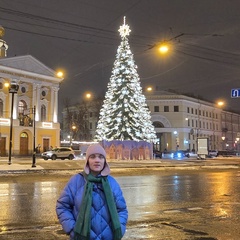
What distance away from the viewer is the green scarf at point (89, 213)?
3680 millimetres

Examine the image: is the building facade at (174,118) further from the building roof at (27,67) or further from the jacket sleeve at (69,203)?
the jacket sleeve at (69,203)

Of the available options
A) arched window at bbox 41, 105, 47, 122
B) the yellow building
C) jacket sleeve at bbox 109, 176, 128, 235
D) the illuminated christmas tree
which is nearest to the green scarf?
jacket sleeve at bbox 109, 176, 128, 235

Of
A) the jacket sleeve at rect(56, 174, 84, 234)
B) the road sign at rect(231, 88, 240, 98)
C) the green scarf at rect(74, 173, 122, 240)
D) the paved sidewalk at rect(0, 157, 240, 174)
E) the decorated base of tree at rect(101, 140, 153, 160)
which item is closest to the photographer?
the green scarf at rect(74, 173, 122, 240)

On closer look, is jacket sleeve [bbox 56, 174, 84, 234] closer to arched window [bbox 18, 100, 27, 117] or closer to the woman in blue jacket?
the woman in blue jacket

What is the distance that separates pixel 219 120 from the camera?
355 feet

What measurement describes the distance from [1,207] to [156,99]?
7925 centimetres

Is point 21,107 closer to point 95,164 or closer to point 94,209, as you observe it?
point 95,164

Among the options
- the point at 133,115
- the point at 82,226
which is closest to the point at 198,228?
the point at 82,226

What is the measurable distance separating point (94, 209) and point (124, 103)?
34797 mm

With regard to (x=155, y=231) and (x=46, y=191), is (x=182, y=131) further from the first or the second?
(x=155, y=231)

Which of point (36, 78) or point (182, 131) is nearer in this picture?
point (36, 78)

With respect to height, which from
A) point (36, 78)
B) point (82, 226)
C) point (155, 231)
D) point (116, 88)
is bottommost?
point (155, 231)

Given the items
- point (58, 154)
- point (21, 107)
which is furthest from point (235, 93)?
point (21, 107)

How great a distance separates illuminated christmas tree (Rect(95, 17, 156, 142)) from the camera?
38.6 metres
